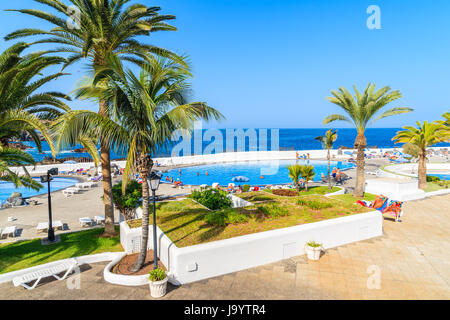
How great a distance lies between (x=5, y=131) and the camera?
7.57 metres

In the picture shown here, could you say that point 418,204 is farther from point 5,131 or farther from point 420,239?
point 5,131

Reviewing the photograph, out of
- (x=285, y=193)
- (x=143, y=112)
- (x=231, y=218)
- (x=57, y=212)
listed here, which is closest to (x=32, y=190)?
(x=57, y=212)

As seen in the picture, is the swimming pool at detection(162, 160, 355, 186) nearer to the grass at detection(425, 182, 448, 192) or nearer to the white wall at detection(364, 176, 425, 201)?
the grass at detection(425, 182, 448, 192)

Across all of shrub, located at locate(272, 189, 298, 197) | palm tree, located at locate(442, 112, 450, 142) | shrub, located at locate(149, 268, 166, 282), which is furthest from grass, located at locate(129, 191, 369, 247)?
palm tree, located at locate(442, 112, 450, 142)

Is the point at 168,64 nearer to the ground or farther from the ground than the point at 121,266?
farther from the ground

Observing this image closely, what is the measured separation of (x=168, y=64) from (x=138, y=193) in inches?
240

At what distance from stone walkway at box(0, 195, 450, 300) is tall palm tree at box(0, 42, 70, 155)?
3763mm

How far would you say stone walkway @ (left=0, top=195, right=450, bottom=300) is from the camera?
21.1 ft

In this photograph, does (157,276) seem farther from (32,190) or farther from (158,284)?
(32,190)

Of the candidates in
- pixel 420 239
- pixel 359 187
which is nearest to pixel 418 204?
pixel 359 187

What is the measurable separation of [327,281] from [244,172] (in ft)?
90.2

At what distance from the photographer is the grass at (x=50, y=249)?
8.14 m

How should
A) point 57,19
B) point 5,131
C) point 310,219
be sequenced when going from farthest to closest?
point 310,219, point 57,19, point 5,131
